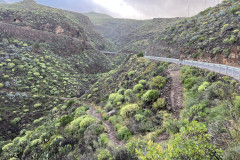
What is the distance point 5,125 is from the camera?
18.3 metres

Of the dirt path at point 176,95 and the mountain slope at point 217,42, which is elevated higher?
the mountain slope at point 217,42

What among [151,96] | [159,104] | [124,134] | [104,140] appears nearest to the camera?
[104,140]

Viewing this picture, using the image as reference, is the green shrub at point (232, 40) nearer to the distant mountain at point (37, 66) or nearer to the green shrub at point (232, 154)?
the green shrub at point (232, 154)

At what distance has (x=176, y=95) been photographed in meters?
10.5

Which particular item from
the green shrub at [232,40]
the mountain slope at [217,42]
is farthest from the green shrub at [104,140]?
the green shrub at [232,40]

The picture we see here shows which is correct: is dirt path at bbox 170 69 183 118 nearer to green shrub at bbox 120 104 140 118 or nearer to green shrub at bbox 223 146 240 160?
green shrub at bbox 120 104 140 118

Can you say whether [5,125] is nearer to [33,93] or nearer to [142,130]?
[33,93]

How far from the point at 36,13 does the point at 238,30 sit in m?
62.9

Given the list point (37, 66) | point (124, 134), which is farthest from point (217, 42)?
point (37, 66)

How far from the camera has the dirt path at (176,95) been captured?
905cm

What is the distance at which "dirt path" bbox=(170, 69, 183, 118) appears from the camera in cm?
905

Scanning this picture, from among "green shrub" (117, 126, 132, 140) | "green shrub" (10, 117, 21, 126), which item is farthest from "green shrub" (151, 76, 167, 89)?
"green shrub" (10, 117, 21, 126)

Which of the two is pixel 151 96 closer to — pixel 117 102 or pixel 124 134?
pixel 124 134

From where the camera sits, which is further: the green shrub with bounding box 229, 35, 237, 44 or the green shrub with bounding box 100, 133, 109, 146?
the green shrub with bounding box 229, 35, 237, 44
